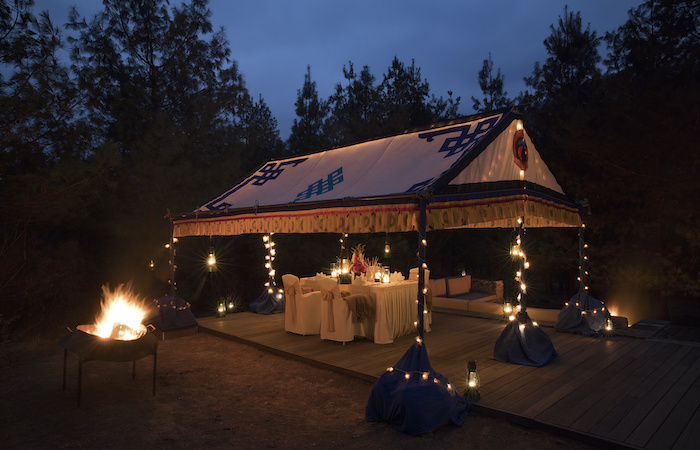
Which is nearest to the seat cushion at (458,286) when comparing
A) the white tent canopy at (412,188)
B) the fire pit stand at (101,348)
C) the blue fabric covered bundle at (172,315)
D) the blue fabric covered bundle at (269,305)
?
the white tent canopy at (412,188)

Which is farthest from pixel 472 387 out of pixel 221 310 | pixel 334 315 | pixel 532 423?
pixel 221 310

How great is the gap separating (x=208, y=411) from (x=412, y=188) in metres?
3.42

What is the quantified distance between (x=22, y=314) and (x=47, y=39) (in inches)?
→ 215

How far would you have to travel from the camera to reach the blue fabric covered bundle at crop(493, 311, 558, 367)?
581cm

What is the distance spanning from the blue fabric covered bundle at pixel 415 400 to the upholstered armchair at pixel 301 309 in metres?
3.38

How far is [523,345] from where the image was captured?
584 cm

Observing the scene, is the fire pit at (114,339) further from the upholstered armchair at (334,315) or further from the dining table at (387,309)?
the dining table at (387,309)

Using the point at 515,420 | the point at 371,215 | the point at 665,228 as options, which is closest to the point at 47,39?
the point at 371,215

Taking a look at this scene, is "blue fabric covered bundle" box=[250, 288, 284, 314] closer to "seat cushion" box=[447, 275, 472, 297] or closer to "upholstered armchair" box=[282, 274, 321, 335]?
"upholstered armchair" box=[282, 274, 321, 335]

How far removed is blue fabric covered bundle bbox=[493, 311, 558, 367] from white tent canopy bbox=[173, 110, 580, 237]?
5.09 feet

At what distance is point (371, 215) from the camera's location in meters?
5.58

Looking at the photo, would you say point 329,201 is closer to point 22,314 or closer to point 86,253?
point 22,314

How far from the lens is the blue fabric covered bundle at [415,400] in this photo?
4043mm

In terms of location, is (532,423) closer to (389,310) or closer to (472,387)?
(472,387)
